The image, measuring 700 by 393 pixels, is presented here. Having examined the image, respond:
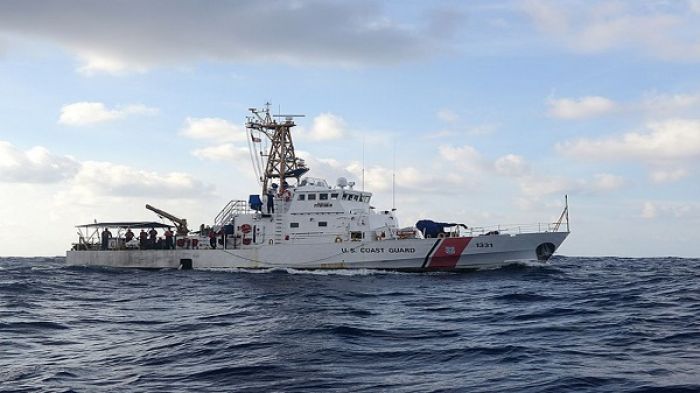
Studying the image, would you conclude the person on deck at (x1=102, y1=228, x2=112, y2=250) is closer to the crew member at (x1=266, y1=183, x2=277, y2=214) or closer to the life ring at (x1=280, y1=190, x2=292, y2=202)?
the crew member at (x1=266, y1=183, x2=277, y2=214)

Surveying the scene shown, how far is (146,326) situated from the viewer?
17.1 m

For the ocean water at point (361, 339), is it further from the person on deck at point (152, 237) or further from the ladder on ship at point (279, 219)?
the person on deck at point (152, 237)

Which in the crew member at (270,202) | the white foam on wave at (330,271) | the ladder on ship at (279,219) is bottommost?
the white foam on wave at (330,271)

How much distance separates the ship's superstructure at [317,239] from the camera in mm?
35562

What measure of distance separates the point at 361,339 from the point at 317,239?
2422 centimetres

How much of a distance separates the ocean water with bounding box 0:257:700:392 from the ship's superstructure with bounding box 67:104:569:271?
8838 millimetres

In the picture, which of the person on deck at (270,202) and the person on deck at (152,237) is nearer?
the person on deck at (270,202)

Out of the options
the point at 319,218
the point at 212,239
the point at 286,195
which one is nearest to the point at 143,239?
the point at 212,239

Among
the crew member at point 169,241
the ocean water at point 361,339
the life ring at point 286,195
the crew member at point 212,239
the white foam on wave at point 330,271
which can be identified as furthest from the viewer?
the crew member at point 169,241

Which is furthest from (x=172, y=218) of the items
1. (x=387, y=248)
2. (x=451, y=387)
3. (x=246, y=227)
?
(x=451, y=387)

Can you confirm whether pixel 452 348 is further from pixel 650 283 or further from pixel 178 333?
pixel 650 283

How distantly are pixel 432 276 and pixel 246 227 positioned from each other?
13801 millimetres

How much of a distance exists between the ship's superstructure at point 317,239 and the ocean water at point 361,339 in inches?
348

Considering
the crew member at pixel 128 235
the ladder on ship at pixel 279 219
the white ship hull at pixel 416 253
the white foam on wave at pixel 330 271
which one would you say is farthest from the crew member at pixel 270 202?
the crew member at pixel 128 235
